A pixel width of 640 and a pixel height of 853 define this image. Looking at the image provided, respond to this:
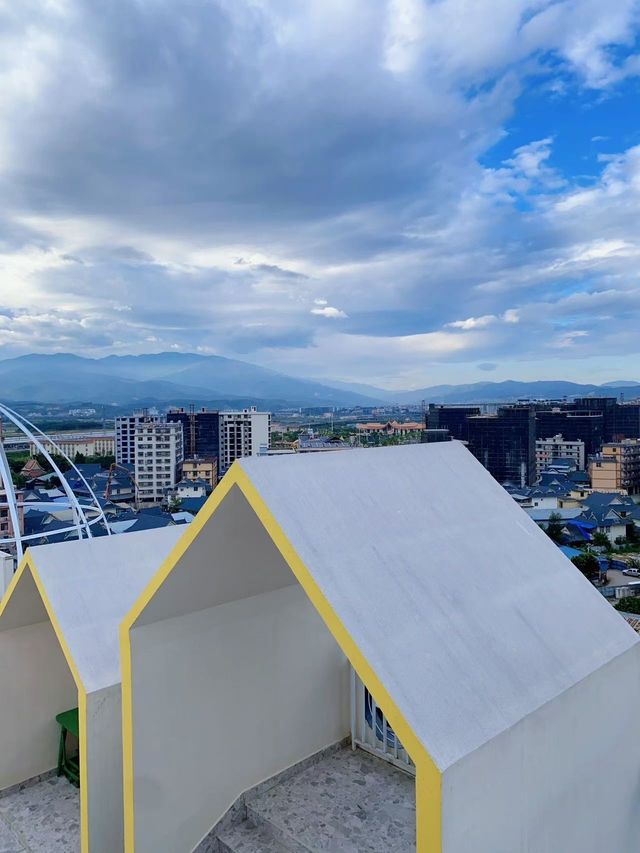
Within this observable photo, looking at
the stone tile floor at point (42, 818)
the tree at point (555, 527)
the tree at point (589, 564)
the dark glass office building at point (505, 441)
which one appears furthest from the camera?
the dark glass office building at point (505, 441)

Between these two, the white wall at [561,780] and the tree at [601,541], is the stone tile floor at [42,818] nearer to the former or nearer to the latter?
the white wall at [561,780]

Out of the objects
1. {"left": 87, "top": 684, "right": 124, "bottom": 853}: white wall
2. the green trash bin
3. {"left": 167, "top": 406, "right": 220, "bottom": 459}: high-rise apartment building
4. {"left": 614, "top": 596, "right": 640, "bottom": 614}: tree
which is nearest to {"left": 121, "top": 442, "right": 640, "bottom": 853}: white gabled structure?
{"left": 87, "top": 684, "right": 124, "bottom": 853}: white wall

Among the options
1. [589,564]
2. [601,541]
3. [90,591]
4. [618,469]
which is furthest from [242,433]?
[90,591]

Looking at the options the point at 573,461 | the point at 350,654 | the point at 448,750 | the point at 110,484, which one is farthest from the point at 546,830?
the point at 573,461

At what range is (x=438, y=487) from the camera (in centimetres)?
434

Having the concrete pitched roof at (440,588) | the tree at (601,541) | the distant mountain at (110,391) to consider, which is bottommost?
the tree at (601,541)

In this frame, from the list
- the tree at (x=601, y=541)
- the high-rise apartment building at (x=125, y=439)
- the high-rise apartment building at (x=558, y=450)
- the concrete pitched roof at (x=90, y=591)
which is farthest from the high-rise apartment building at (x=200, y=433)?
the concrete pitched roof at (x=90, y=591)

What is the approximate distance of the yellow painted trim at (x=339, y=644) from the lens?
2.45 meters

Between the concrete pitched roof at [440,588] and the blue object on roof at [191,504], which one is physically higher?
the concrete pitched roof at [440,588]

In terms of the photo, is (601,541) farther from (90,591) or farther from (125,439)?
(125,439)

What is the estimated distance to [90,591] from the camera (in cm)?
526

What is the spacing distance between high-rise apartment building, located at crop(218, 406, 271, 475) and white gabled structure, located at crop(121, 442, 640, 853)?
56715 millimetres

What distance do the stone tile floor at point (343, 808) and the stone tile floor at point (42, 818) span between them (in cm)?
160

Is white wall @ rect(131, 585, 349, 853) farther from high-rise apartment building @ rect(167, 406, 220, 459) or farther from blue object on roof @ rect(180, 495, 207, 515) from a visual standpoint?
high-rise apartment building @ rect(167, 406, 220, 459)
